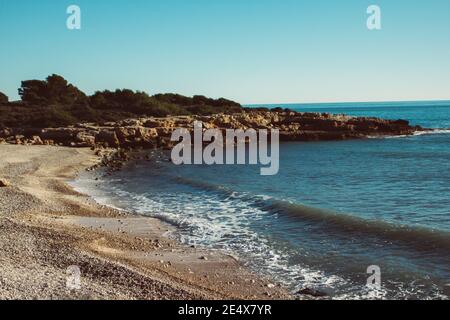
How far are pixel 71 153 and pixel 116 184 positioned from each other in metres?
15.4

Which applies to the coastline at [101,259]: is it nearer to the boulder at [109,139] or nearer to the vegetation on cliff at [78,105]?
the boulder at [109,139]

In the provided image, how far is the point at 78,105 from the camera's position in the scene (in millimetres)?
74312

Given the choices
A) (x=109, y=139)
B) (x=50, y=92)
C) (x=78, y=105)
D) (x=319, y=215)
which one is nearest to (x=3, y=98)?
(x=50, y=92)

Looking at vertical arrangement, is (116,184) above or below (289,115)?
below

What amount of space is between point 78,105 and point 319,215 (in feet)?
204

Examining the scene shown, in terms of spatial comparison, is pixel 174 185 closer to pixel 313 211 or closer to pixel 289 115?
pixel 313 211

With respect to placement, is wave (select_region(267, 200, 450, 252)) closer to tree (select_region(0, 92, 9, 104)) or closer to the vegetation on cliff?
the vegetation on cliff

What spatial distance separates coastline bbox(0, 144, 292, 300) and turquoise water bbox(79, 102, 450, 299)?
1.15 meters

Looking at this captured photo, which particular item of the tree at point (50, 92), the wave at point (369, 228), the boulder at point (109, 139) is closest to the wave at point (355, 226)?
the wave at point (369, 228)

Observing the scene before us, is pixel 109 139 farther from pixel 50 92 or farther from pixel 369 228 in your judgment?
pixel 50 92

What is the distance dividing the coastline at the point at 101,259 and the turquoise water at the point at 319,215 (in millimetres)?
1149
